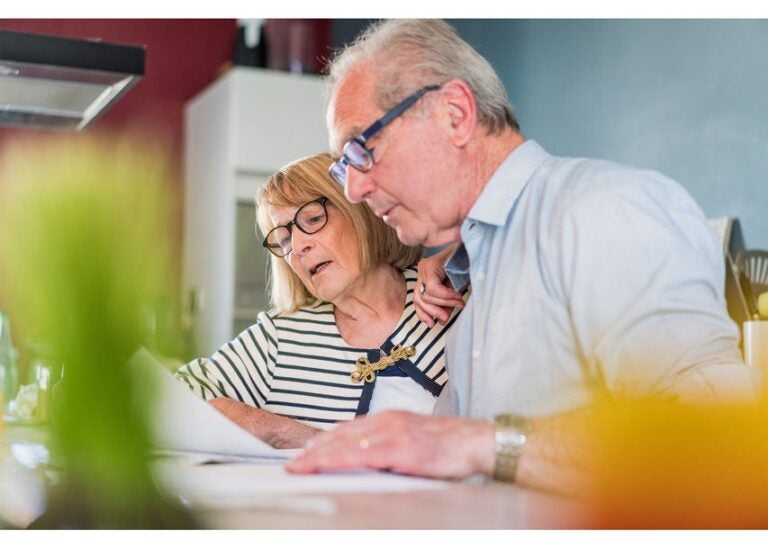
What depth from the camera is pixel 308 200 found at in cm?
184

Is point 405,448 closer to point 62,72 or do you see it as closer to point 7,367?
point 7,367

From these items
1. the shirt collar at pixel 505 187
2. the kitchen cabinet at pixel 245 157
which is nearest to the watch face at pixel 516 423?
the shirt collar at pixel 505 187

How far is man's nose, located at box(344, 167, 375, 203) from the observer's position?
4.47 ft

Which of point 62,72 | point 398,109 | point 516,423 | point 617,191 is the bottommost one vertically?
point 516,423

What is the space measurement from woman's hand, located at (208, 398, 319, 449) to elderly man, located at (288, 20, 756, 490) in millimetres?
284

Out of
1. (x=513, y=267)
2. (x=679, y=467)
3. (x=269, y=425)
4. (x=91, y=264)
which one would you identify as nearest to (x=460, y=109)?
(x=513, y=267)

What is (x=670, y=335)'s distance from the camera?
3.37ft

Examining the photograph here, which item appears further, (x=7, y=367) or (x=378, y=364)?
(x=7, y=367)

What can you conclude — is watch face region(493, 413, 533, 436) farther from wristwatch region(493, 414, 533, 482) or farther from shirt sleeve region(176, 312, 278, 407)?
shirt sleeve region(176, 312, 278, 407)

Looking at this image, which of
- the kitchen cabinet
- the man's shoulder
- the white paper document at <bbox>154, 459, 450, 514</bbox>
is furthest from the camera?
the kitchen cabinet

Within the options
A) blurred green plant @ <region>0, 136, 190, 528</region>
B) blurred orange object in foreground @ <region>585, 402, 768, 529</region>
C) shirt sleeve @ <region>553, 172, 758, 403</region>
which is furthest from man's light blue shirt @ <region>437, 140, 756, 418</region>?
blurred green plant @ <region>0, 136, 190, 528</region>

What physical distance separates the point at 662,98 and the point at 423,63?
1.76 meters

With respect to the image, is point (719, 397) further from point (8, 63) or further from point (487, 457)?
point (8, 63)
